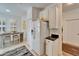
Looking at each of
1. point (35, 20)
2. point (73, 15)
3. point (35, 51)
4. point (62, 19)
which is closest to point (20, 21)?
point (35, 20)

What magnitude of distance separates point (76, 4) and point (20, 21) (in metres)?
1.12

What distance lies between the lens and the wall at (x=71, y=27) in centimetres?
170

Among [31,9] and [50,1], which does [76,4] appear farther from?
[31,9]

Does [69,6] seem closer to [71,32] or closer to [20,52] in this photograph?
[71,32]

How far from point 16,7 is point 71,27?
44.3 inches

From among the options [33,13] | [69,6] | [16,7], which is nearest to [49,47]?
[33,13]

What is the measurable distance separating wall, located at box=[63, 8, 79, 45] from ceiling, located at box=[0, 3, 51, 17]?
18.3 inches

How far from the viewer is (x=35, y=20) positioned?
183cm

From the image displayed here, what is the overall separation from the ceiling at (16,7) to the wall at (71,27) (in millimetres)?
466

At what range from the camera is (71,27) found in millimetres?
1736

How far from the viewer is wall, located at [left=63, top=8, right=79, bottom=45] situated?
1.70 m

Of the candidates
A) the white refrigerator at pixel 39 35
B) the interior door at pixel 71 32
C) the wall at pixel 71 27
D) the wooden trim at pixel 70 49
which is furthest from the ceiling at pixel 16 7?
the wooden trim at pixel 70 49

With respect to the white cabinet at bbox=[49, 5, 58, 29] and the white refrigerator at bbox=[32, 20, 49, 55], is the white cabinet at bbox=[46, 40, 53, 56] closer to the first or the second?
the white refrigerator at bbox=[32, 20, 49, 55]

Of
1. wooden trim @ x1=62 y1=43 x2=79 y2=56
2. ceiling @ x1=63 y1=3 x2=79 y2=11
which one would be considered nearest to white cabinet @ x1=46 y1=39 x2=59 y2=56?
wooden trim @ x1=62 y1=43 x2=79 y2=56
